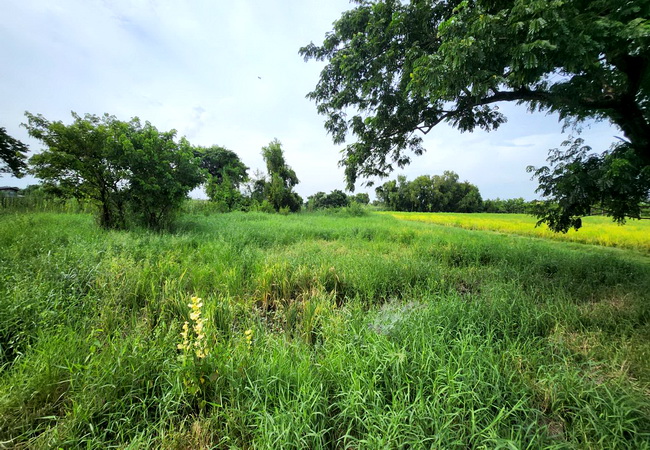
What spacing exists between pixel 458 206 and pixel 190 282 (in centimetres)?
5427

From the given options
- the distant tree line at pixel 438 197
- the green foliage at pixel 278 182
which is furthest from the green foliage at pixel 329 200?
the distant tree line at pixel 438 197

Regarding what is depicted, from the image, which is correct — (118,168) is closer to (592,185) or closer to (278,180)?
(592,185)

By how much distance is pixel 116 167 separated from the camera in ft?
21.9

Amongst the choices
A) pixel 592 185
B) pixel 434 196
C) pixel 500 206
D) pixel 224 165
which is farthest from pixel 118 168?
pixel 500 206

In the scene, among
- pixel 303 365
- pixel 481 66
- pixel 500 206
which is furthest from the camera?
pixel 500 206

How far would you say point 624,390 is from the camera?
1514mm

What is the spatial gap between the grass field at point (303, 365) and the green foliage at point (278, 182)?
18.6m

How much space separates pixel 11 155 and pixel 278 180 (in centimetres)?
1580

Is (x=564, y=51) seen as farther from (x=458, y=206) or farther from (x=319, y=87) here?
(x=458, y=206)

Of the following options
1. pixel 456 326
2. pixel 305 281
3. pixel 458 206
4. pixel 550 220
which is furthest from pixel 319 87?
pixel 458 206

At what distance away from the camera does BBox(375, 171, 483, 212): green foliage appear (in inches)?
1849

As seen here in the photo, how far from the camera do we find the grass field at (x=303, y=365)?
1.34m

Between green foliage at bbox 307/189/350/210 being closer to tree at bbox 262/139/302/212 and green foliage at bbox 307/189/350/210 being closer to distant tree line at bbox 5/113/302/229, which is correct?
tree at bbox 262/139/302/212

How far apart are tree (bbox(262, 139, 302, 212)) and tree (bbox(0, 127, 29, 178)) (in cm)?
1483
